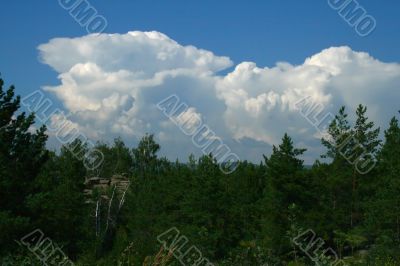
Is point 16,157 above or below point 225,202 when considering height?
below

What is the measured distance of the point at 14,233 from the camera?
22.0 meters

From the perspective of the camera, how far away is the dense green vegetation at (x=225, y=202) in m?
24.2

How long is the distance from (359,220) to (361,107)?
8718 millimetres

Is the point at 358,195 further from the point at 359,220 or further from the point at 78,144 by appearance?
the point at 78,144

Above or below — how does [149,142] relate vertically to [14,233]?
above

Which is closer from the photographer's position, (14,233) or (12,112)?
(14,233)

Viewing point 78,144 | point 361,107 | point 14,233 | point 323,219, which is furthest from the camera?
point 78,144

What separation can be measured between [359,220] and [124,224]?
99.0 ft

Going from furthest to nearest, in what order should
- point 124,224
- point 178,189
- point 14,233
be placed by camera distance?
point 124,224, point 178,189, point 14,233

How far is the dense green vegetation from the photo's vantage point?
79.5ft

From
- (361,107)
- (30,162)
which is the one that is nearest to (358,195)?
(361,107)

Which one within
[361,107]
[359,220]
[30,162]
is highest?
[361,107]

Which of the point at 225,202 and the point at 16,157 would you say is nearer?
the point at 16,157

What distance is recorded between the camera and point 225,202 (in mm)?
42750
